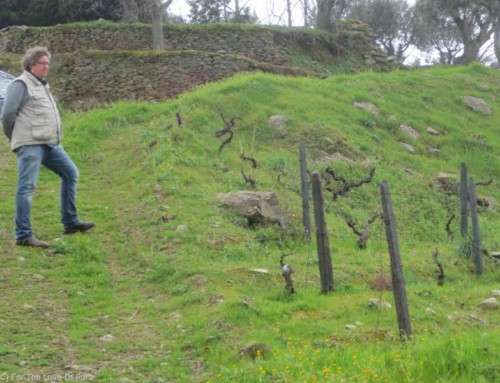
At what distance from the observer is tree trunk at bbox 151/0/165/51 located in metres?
24.3

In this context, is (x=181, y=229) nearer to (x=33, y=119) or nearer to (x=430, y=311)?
(x=33, y=119)

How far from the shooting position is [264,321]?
6984mm

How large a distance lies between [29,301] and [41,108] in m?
2.51

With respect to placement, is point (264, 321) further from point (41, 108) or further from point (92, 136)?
point (92, 136)

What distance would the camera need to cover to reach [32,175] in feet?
28.8

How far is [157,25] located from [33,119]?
1623 centimetres

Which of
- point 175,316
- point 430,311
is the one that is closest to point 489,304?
point 430,311

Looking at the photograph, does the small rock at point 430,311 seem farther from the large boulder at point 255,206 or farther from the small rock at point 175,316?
the large boulder at point 255,206

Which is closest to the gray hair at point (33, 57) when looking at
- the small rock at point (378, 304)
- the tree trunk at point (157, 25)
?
the small rock at point (378, 304)

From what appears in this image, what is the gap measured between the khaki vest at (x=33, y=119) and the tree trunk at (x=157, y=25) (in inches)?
623

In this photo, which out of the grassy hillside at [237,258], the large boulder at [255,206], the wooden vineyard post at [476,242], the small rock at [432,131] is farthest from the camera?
the small rock at [432,131]

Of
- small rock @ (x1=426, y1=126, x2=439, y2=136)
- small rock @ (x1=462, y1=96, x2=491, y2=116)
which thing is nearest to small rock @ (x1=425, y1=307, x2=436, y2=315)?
small rock @ (x1=426, y1=126, x2=439, y2=136)

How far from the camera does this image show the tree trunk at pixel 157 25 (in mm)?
24266

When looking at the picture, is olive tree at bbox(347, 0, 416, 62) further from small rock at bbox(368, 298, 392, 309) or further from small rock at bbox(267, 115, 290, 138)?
small rock at bbox(368, 298, 392, 309)
